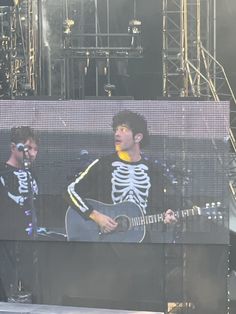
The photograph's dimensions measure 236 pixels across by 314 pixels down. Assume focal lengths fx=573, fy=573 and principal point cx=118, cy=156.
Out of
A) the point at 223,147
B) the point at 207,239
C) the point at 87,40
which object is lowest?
the point at 207,239

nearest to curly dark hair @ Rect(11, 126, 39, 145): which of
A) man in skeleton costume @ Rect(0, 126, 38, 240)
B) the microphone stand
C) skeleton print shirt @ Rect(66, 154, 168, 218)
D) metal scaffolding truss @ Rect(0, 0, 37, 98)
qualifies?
man in skeleton costume @ Rect(0, 126, 38, 240)

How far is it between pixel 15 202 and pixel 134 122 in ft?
6.30

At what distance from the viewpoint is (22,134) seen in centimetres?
761

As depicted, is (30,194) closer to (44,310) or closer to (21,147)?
(21,147)

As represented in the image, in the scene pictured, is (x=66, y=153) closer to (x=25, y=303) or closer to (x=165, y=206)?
(x=165, y=206)

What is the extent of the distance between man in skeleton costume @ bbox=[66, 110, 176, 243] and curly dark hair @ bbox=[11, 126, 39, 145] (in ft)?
2.65

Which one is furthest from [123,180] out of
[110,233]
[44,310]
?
[44,310]

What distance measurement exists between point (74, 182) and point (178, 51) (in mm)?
3021

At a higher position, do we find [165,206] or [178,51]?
[178,51]

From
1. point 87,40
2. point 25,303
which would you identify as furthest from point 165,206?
point 87,40

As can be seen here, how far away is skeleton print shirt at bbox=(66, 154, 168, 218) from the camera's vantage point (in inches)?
291

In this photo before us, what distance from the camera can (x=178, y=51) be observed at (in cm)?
916

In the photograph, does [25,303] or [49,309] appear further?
[25,303]

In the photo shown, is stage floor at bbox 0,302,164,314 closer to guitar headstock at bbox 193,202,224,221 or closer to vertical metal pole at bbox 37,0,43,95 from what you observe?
guitar headstock at bbox 193,202,224,221
